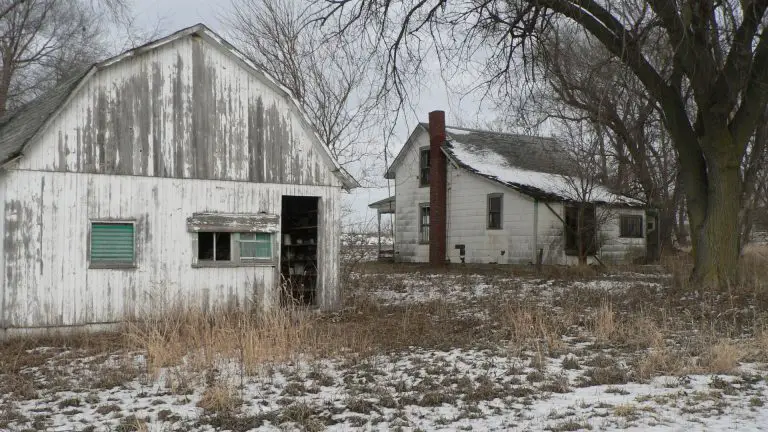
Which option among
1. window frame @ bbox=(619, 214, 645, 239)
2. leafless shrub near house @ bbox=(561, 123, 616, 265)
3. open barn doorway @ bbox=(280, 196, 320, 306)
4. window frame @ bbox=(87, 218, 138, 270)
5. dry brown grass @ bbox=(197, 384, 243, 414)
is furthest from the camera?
window frame @ bbox=(619, 214, 645, 239)

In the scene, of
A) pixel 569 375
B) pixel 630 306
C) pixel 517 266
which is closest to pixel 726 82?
pixel 630 306

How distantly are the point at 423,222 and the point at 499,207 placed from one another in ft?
13.7

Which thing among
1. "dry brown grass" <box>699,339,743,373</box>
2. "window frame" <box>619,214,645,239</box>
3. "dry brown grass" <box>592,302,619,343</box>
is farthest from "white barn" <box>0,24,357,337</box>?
"window frame" <box>619,214,645,239</box>

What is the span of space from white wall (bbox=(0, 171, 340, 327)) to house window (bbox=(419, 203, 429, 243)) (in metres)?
15.7

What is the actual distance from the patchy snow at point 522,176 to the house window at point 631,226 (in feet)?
2.03

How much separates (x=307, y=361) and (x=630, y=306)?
7.31 m

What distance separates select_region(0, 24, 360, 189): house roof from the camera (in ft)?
36.6

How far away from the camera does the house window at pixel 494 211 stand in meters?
25.7

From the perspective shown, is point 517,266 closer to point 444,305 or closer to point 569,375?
point 444,305

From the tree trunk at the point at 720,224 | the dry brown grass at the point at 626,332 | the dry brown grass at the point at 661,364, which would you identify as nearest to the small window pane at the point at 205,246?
the dry brown grass at the point at 626,332

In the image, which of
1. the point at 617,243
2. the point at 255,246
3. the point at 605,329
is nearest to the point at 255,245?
the point at 255,246

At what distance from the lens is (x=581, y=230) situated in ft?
79.5

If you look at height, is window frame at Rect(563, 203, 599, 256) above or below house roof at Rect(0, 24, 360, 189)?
below

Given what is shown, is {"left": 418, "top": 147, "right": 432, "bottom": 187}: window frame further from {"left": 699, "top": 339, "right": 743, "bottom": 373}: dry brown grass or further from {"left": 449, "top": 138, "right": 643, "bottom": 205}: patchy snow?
{"left": 699, "top": 339, "right": 743, "bottom": 373}: dry brown grass
